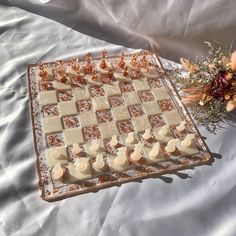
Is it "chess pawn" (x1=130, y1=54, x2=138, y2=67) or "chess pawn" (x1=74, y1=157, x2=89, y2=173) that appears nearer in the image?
"chess pawn" (x1=74, y1=157, x2=89, y2=173)

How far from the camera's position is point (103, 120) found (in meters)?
1.16

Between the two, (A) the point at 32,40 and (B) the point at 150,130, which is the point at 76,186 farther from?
(A) the point at 32,40

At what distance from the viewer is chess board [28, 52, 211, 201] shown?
1.01 m

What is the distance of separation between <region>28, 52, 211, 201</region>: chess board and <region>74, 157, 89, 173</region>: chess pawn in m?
0.01

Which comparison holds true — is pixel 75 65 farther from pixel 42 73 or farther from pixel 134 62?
pixel 134 62

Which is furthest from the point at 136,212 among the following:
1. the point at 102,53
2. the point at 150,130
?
the point at 102,53

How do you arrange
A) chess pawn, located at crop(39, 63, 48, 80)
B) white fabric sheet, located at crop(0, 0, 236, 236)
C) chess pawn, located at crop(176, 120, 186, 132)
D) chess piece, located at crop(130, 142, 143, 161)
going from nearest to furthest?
white fabric sheet, located at crop(0, 0, 236, 236)
chess piece, located at crop(130, 142, 143, 161)
chess pawn, located at crop(176, 120, 186, 132)
chess pawn, located at crop(39, 63, 48, 80)

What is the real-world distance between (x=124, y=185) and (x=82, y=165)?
0.44 feet

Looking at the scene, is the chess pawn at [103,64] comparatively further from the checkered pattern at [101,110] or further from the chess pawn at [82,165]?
the chess pawn at [82,165]

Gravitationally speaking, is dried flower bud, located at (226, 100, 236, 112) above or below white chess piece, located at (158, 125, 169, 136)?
above

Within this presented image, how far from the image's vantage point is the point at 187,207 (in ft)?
3.19

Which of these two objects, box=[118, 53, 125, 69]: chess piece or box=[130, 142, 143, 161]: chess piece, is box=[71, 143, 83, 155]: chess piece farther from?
box=[118, 53, 125, 69]: chess piece

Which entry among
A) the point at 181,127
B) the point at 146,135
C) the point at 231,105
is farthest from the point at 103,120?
the point at 231,105

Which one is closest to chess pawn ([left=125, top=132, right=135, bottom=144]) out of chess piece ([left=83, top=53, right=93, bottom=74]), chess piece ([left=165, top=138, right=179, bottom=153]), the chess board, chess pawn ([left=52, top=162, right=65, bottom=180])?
the chess board
